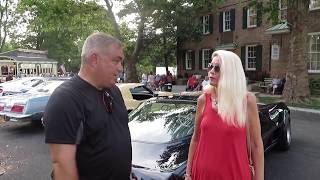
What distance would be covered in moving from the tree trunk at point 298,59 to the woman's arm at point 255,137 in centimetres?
1482

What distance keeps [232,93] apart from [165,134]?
2.18 m

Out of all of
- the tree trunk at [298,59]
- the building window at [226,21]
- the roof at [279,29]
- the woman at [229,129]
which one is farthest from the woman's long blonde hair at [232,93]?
the building window at [226,21]

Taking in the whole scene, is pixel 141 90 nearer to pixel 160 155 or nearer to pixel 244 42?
pixel 160 155

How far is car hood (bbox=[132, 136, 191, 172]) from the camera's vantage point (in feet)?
14.0

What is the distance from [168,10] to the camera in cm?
2909

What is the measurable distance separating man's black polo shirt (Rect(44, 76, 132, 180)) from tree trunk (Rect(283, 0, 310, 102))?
620 inches

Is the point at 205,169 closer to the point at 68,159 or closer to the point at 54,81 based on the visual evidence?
the point at 68,159

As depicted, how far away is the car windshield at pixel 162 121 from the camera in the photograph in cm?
503

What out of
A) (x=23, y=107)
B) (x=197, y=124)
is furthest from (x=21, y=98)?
(x=197, y=124)

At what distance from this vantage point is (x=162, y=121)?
17.9ft

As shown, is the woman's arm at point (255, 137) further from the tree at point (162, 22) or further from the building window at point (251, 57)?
the building window at point (251, 57)

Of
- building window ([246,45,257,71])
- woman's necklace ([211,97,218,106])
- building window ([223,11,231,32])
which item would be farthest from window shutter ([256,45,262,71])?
woman's necklace ([211,97,218,106])

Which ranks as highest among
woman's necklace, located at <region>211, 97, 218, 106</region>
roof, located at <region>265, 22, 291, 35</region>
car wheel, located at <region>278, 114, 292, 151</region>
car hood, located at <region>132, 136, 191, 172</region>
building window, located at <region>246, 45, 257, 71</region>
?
roof, located at <region>265, 22, 291, 35</region>

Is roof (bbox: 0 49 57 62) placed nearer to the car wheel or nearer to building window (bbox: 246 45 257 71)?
building window (bbox: 246 45 257 71)
